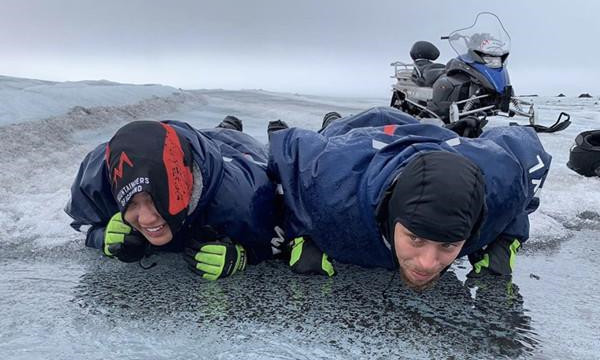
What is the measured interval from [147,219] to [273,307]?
0.45m

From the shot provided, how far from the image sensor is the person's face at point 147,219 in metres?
1.60

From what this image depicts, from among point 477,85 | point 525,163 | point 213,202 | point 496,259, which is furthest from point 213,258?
point 477,85

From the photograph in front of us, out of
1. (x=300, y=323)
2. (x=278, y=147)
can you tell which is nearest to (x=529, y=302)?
(x=300, y=323)

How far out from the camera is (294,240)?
187cm

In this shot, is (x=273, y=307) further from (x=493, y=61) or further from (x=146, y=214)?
(x=493, y=61)

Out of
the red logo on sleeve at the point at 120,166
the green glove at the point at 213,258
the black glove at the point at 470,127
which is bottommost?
the green glove at the point at 213,258

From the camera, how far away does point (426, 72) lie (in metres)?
6.07

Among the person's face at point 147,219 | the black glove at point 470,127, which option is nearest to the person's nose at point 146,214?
the person's face at point 147,219

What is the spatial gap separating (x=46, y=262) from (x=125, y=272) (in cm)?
30

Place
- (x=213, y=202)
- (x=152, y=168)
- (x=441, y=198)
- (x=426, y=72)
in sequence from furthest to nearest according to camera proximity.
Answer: (x=426, y=72)
(x=213, y=202)
(x=152, y=168)
(x=441, y=198)

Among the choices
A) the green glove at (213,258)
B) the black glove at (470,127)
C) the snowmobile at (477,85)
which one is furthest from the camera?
the snowmobile at (477,85)

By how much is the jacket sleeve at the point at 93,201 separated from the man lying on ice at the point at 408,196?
1.89 feet

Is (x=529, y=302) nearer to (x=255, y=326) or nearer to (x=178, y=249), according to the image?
(x=255, y=326)

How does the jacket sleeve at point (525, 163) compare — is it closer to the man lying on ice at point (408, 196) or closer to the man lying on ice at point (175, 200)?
the man lying on ice at point (408, 196)
